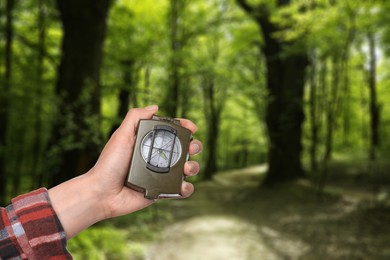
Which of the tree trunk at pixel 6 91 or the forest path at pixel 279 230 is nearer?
the tree trunk at pixel 6 91

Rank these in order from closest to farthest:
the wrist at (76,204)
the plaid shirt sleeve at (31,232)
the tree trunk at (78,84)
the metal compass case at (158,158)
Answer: the plaid shirt sleeve at (31,232), the wrist at (76,204), the metal compass case at (158,158), the tree trunk at (78,84)

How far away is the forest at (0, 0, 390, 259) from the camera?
5785mm

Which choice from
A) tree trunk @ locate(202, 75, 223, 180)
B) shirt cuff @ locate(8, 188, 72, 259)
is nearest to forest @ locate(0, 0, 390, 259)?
shirt cuff @ locate(8, 188, 72, 259)

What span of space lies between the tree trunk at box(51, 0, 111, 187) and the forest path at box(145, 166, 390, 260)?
2.24m

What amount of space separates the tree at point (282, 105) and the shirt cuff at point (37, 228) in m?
13.1

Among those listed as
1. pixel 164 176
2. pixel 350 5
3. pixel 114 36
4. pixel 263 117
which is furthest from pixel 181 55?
pixel 164 176

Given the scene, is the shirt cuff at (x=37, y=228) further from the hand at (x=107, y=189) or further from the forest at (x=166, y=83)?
the forest at (x=166, y=83)

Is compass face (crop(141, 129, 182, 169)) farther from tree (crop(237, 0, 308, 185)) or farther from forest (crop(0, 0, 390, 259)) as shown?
tree (crop(237, 0, 308, 185))

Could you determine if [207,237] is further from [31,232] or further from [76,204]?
[31,232]

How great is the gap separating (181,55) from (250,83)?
6.07m

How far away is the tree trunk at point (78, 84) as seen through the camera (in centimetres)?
534

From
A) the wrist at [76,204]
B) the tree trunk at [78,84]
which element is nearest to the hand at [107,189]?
the wrist at [76,204]

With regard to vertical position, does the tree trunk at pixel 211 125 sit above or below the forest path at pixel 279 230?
above

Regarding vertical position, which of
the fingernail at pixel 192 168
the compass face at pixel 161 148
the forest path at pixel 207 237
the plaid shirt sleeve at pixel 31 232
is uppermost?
the compass face at pixel 161 148
